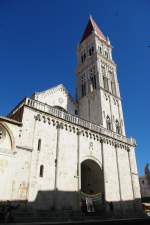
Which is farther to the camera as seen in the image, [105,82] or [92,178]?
[105,82]

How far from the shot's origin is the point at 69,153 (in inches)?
710

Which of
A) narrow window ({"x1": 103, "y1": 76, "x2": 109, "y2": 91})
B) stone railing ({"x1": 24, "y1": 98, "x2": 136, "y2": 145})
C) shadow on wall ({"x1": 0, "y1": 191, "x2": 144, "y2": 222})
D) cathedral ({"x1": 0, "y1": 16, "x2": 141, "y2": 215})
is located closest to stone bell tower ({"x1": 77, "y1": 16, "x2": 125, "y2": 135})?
narrow window ({"x1": 103, "y1": 76, "x2": 109, "y2": 91})

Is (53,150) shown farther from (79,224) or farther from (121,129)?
(121,129)

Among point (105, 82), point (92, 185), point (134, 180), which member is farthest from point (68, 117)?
point (105, 82)

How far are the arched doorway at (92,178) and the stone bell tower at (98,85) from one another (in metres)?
5.76

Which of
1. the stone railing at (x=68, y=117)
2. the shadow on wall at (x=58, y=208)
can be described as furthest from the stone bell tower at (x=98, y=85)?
the shadow on wall at (x=58, y=208)

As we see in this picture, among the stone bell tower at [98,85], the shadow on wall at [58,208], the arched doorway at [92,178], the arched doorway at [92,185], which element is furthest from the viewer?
the stone bell tower at [98,85]

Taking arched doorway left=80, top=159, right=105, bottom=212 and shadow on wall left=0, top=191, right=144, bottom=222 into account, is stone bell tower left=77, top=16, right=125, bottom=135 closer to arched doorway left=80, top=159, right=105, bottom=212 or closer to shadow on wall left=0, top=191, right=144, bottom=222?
arched doorway left=80, top=159, right=105, bottom=212

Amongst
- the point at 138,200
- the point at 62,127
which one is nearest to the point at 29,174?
the point at 62,127

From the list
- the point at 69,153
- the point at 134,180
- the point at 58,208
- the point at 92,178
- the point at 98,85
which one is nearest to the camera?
the point at 58,208

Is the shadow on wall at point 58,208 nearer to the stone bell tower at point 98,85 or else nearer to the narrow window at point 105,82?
the stone bell tower at point 98,85

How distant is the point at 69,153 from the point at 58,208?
454cm

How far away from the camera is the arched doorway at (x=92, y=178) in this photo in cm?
2002

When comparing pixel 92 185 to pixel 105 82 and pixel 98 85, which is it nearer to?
pixel 98 85
